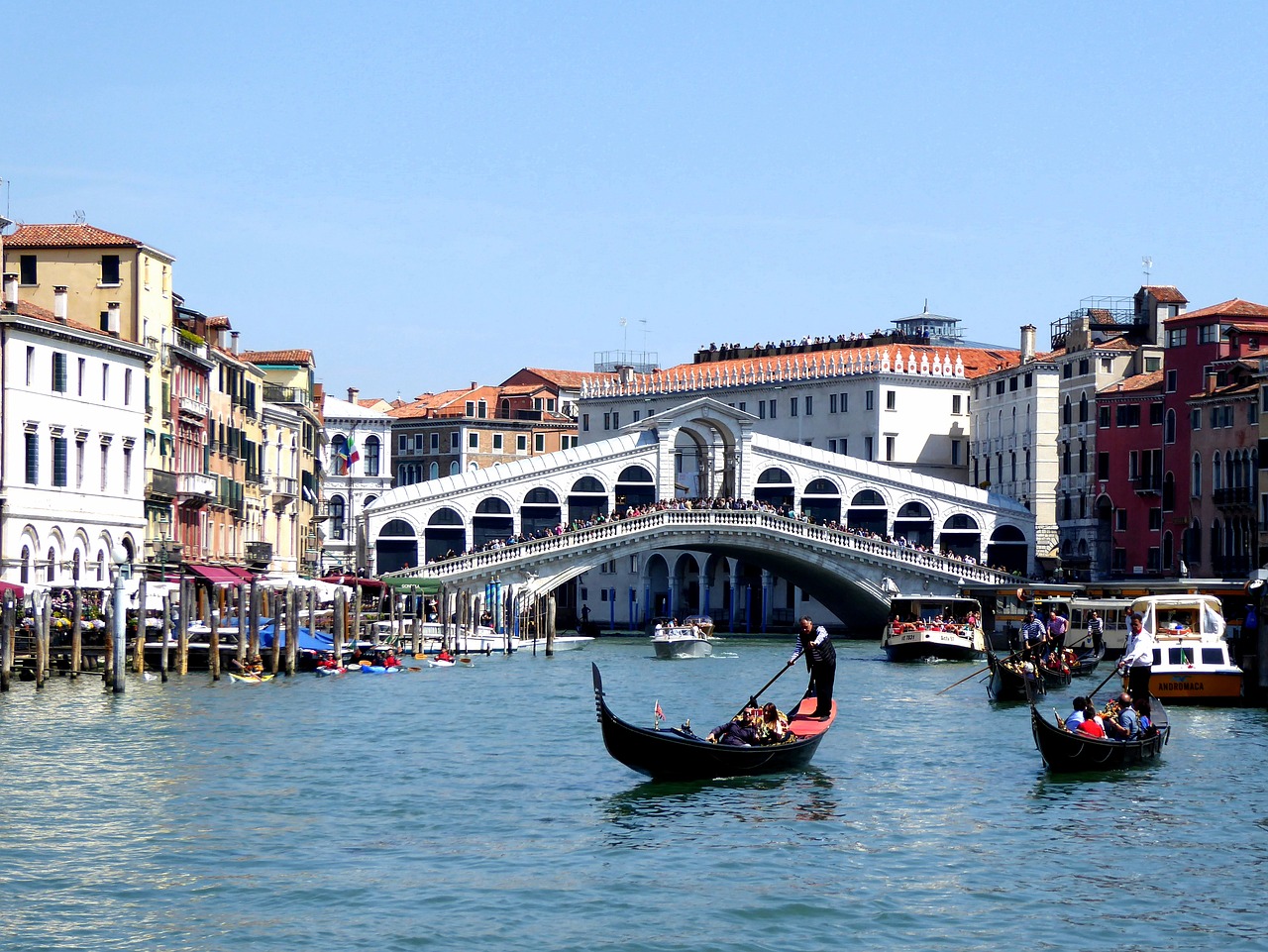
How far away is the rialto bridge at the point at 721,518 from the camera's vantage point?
5738 cm

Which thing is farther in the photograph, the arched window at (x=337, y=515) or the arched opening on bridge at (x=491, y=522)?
the arched window at (x=337, y=515)

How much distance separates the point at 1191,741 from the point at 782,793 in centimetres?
728

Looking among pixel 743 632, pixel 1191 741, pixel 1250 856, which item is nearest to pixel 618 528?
pixel 743 632

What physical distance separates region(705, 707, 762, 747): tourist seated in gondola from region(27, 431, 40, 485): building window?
797 inches

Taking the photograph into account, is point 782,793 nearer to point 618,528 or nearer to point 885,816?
point 885,816

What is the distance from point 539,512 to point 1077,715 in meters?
42.1

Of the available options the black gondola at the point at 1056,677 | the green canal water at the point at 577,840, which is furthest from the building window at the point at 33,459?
the black gondola at the point at 1056,677

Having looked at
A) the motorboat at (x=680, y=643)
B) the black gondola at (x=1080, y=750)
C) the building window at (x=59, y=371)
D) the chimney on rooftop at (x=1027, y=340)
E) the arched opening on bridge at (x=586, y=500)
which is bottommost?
the black gondola at (x=1080, y=750)

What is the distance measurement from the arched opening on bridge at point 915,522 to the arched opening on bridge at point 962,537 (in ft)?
1.48

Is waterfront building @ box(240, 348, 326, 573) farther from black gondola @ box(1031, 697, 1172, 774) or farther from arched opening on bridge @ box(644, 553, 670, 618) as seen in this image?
black gondola @ box(1031, 697, 1172, 774)

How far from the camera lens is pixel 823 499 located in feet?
217

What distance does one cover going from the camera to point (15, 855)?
17.2 metres

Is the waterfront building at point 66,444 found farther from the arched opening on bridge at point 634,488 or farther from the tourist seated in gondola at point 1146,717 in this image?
the arched opening on bridge at point 634,488

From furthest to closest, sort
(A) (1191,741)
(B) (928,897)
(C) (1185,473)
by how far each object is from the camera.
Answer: (C) (1185,473) → (A) (1191,741) → (B) (928,897)
